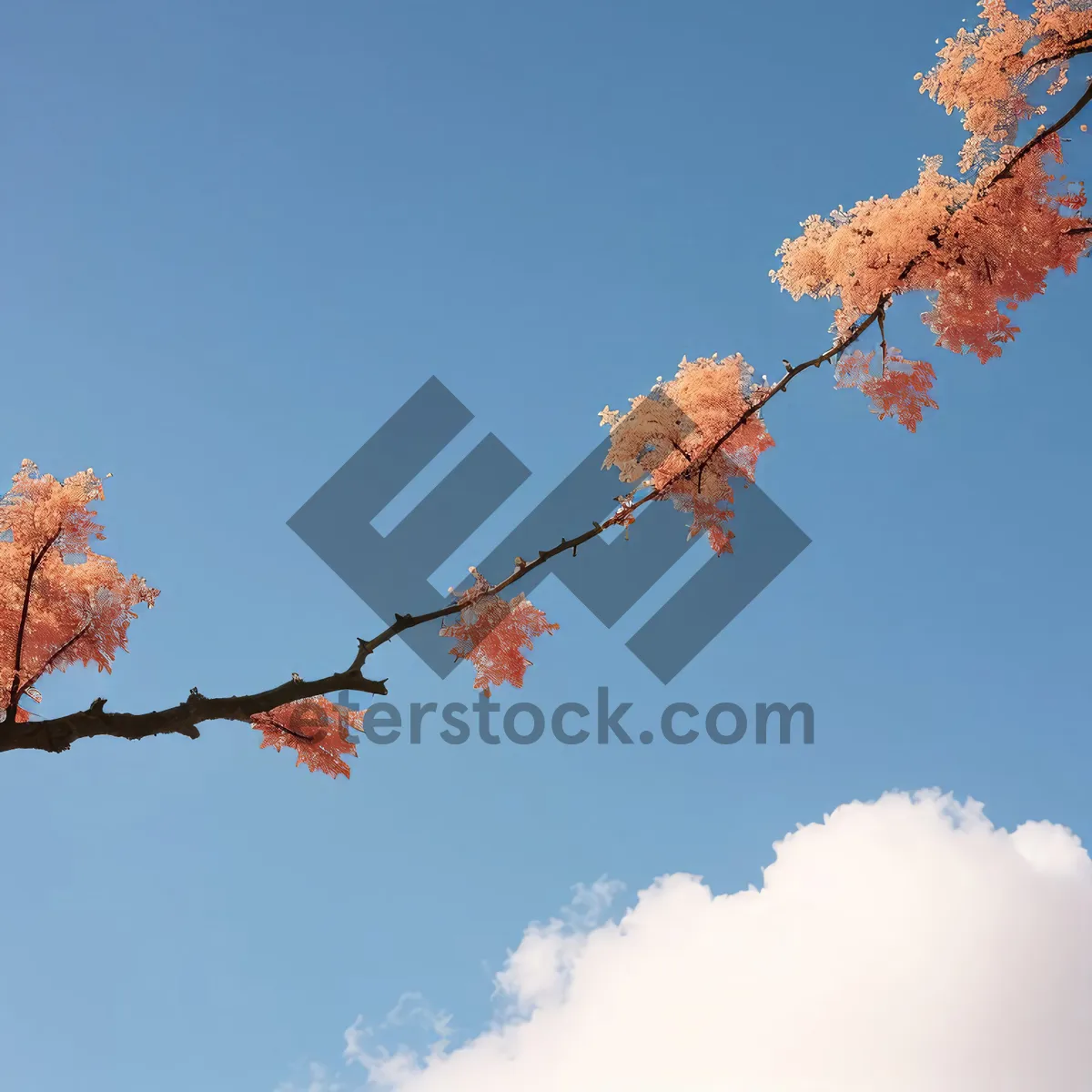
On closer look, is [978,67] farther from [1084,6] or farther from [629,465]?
[629,465]

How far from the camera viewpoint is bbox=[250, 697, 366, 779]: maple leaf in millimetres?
7863

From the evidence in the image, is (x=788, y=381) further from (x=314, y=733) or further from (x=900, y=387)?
(x=314, y=733)

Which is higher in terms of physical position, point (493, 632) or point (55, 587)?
point (55, 587)

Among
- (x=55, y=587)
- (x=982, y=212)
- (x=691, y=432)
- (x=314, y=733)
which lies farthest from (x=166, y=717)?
(x=982, y=212)

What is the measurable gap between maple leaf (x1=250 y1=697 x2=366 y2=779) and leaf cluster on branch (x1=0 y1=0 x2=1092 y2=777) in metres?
0.02

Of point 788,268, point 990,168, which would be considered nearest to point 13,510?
point 788,268

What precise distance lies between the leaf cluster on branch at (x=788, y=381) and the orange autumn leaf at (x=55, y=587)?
0.01 meters

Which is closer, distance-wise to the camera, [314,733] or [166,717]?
[166,717]

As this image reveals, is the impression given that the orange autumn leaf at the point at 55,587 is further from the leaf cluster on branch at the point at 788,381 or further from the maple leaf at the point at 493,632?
the maple leaf at the point at 493,632

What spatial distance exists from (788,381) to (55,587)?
729 cm

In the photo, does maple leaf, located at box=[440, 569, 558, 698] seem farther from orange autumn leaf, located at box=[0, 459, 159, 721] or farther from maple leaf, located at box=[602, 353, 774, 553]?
orange autumn leaf, located at box=[0, 459, 159, 721]

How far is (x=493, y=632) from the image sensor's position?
8.02 metres

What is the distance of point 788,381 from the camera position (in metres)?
7.98

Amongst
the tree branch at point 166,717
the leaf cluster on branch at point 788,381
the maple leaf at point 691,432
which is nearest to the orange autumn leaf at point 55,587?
the leaf cluster on branch at point 788,381
